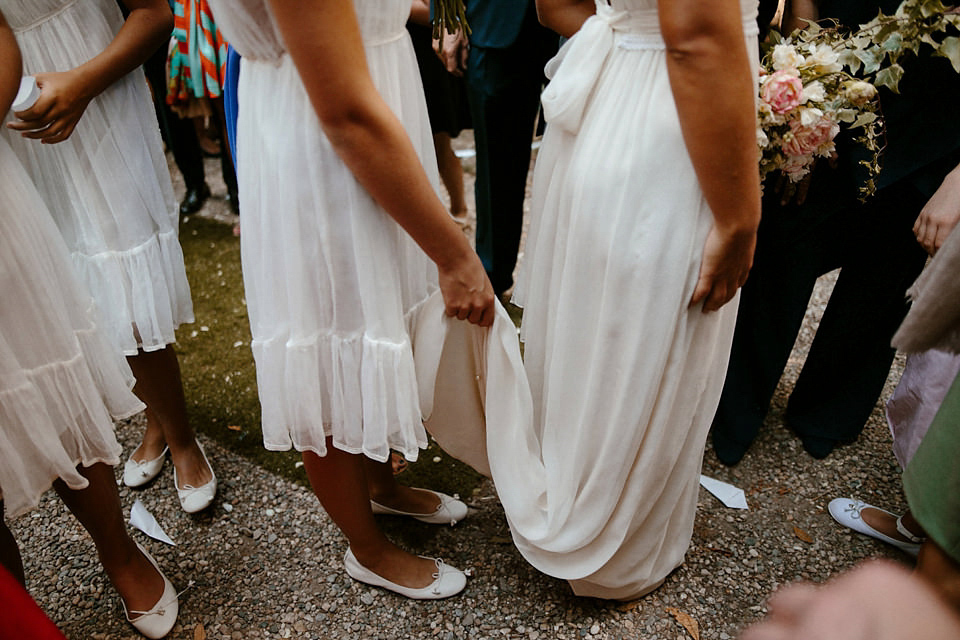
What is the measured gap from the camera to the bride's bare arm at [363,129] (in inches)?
39.6

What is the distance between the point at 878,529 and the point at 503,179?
2.03 m

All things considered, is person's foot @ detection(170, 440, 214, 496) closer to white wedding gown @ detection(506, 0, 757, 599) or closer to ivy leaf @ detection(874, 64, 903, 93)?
white wedding gown @ detection(506, 0, 757, 599)

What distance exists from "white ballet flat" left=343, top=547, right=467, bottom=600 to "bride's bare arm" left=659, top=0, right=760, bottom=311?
1142 millimetres

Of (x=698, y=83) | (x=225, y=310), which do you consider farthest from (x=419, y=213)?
(x=225, y=310)

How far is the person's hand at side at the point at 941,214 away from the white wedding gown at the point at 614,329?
0.67m

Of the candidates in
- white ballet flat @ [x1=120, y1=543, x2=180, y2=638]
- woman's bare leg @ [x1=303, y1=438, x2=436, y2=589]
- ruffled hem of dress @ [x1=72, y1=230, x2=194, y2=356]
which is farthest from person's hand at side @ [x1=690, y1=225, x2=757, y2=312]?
white ballet flat @ [x1=120, y1=543, x2=180, y2=638]

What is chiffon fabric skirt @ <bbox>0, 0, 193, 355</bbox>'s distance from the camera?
1598 millimetres

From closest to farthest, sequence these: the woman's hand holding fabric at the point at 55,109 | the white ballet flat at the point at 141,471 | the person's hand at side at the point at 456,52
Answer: the woman's hand holding fabric at the point at 55,109 < the white ballet flat at the point at 141,471 < the person's hand at side at the point at 456,52

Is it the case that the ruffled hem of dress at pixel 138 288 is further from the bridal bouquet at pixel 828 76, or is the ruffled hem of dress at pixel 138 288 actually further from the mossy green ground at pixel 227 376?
the bridal bouquet at pixel 828 76

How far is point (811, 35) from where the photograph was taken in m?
1.64

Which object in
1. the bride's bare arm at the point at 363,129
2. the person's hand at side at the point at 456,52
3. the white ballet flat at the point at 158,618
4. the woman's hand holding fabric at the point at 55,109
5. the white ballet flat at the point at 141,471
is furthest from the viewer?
the person's hand at side at the point at 456,52

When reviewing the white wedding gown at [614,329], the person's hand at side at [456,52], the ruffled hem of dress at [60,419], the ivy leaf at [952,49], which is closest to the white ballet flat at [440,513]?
the white wedding gown at [614,329]

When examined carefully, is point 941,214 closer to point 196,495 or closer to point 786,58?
point 786,58

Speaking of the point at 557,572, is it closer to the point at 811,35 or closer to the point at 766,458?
the point at 766,458
